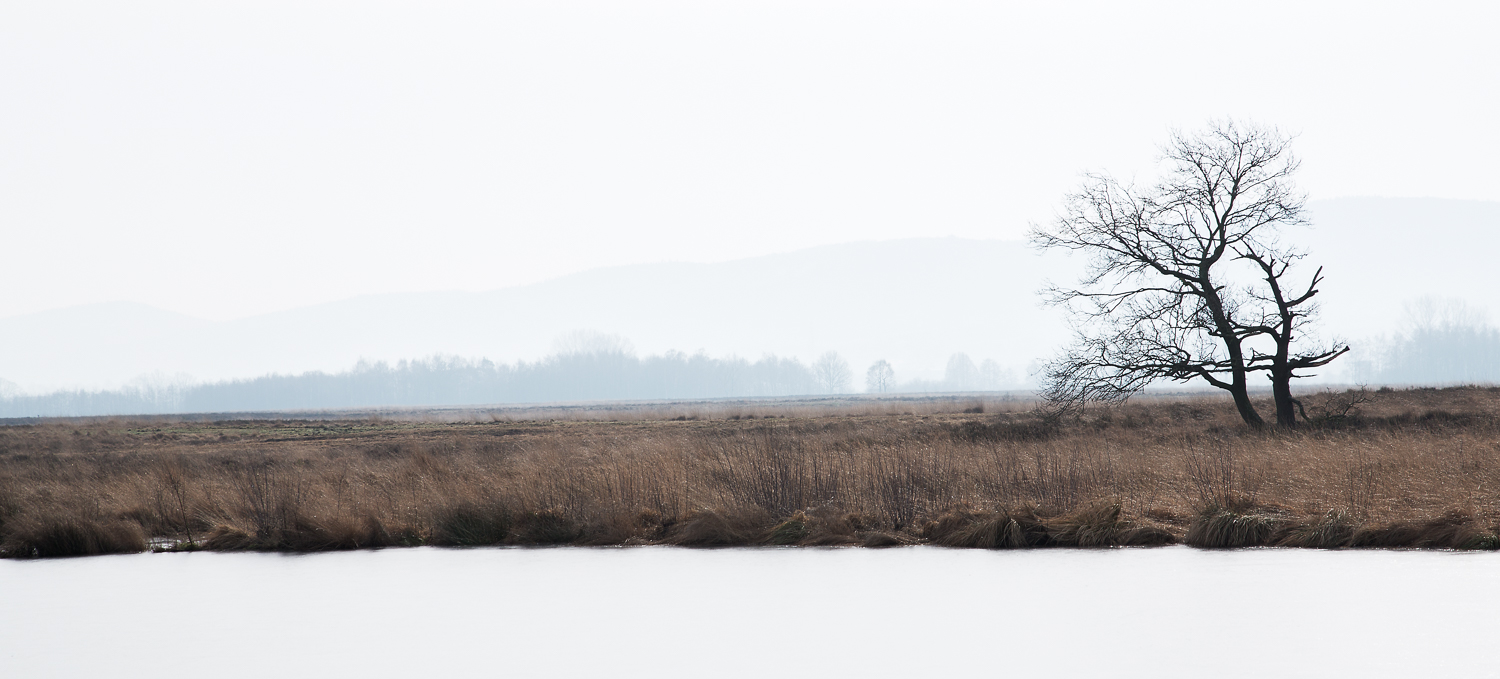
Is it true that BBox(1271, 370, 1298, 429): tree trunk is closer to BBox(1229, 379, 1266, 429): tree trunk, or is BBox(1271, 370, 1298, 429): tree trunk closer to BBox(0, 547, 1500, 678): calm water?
BBox(1229, 379, 1266, 429): tree trunk

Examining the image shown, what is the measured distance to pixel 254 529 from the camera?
1770cm

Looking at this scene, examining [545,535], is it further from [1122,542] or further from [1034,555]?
[1122,542]

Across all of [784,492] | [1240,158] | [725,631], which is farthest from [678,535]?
[1240,158]

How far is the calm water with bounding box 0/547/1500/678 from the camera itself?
28.7ft

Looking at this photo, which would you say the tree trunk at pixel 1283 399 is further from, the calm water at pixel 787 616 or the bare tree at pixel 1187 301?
the calm water at pixel 787 616

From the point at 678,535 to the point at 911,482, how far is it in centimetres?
363

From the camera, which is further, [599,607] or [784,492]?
[784,492]

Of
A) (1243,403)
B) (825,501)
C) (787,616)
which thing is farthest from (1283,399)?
(787,616)

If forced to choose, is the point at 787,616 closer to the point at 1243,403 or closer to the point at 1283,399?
the point at 1243,403

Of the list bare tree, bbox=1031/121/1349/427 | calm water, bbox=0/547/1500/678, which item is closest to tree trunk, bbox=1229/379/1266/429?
bare tree, bbox=1031/121/1349/427

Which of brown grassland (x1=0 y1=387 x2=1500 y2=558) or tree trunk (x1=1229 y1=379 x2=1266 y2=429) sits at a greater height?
tree trunk (x1=1229 y1=379 x2=1266 y2=429)

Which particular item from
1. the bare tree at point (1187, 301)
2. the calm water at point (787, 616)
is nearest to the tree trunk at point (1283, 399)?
the bare tree at point (1187, 301)

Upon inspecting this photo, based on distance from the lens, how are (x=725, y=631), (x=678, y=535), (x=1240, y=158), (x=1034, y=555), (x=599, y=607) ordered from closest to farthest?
(x=725, y=631), (x=599, y=607), (x=1034, y=555), (x=678, y=535), (x=1240, y=158)

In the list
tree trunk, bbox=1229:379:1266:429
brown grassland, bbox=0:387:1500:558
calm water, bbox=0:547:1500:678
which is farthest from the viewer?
tree trunk, bbox=1229:379:1266:429
